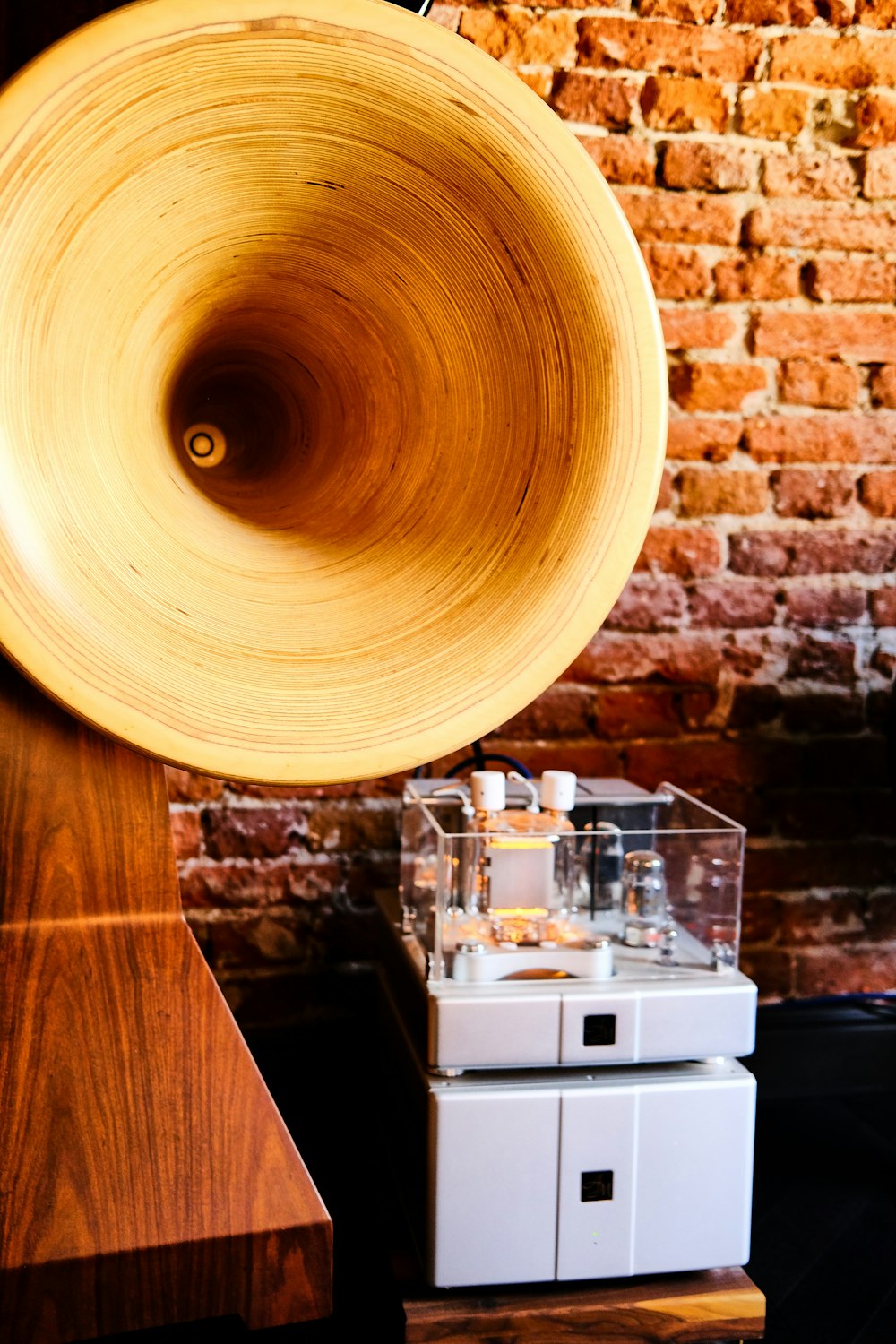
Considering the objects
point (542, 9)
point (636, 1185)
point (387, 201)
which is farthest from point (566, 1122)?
point (542, 9)

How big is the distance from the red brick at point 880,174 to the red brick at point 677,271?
24 cm

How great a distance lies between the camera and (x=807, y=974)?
61.3 inches

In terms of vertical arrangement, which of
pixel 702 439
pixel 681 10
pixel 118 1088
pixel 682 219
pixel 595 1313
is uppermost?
pixel 681 10

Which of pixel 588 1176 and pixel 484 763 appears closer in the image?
pixel 588 1176

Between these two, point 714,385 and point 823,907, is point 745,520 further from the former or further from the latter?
point 823,907

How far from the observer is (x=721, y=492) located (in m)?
1.48

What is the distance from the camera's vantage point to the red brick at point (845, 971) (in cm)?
156

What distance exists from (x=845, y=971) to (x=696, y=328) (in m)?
0.91

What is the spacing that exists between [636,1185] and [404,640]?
2.14 ft

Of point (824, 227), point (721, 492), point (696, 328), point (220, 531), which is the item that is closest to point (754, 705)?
point (721, 492)

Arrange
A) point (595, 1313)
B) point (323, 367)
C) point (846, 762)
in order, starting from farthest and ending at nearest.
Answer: point (846, 762) < point (595, 1313) < point (323, 367)

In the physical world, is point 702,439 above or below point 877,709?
above

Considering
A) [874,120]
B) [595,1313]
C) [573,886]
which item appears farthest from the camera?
[874,120]

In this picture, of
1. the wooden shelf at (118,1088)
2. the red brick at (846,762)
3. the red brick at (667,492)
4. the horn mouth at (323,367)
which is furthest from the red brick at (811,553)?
the wooden shelf at (118,1088)
